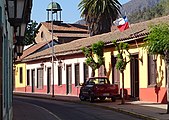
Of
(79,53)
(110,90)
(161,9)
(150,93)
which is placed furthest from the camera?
(161,9)

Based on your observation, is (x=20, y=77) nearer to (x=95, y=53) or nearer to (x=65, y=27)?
(x=65, y=27)

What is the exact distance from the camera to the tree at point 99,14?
5294 centimetres

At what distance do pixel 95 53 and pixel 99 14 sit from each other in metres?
22.8

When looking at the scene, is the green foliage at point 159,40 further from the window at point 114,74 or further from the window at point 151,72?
the window at point 114,74

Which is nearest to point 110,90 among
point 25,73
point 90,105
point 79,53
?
point 90,105

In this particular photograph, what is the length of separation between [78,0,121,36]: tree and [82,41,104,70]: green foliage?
68.5 ft

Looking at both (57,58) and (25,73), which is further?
(25,73)

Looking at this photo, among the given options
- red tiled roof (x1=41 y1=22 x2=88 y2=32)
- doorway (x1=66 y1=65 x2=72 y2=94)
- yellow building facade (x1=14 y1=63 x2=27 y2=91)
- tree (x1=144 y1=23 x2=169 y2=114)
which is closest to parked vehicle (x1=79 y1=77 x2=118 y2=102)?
tree (x1=144 y1=23 x2=169 y2=114)

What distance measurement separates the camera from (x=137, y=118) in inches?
709

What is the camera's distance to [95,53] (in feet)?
100

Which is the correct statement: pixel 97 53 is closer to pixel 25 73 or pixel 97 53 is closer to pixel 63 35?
pixel 25 73

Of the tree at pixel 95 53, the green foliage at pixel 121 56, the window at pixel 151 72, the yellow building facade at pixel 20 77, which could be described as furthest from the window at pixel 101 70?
the yellow building facade at pixel 20 77

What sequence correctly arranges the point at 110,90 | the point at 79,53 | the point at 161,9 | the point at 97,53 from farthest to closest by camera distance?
the point at 161,9, the point at 79,53, the point at 97,53, the point at 110,90

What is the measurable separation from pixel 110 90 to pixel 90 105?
1.94 metres
